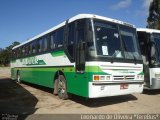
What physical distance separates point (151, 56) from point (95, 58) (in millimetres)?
4122

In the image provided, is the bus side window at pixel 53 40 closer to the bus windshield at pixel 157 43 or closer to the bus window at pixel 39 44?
the bus window at pixel 39 44

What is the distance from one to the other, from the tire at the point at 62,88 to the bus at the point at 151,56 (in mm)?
3907

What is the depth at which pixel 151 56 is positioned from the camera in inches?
456

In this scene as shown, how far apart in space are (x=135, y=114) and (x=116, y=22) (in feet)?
11.6

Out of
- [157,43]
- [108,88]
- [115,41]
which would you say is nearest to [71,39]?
[115,41]

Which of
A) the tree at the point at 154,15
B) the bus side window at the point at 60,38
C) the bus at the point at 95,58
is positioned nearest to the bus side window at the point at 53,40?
the bus at the point at 95,58

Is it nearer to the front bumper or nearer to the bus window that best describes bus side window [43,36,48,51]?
the bus window

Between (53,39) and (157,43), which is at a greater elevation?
(53,39)

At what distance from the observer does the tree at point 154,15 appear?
38562 mm

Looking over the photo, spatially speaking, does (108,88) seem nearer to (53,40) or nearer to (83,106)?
(83,106)

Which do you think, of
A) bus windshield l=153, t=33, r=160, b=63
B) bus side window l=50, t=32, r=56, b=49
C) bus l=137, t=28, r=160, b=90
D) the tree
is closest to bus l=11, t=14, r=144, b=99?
bus side window l=50, t=32, r=56, b=49

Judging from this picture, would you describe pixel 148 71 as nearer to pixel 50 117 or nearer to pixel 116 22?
pixel 116 22

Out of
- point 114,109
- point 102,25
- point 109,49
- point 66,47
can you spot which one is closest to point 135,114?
point 114,109

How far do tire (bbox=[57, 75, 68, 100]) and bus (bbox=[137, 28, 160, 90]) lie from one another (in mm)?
3907
